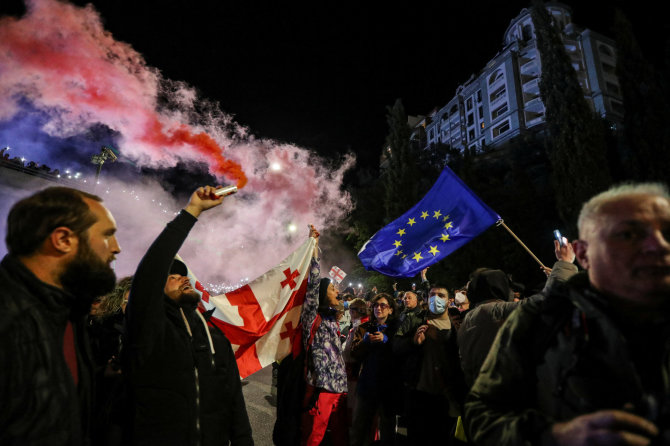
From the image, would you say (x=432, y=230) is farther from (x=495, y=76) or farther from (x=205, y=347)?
(x=495, y=76)

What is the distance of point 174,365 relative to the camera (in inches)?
82.7

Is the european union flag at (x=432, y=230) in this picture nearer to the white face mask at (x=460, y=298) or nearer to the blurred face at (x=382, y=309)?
the white face mask at (x=460, y=298)

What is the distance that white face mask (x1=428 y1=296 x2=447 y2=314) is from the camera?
470cm

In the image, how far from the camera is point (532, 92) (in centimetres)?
4612

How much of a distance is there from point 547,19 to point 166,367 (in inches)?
1175

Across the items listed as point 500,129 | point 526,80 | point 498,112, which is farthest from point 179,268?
point 498,112

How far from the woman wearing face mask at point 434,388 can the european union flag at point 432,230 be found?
2.01 metres

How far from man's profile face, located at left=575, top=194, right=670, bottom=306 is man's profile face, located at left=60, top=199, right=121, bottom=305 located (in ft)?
7.09

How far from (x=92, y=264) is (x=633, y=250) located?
2267mm

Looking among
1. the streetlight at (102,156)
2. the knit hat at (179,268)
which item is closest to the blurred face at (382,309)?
the knit hat at (179,268)

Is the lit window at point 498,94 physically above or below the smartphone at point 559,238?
above

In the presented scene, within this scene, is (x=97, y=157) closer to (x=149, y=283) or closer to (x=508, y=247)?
(x=149, y=283)

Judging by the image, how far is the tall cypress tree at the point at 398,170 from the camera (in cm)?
2638

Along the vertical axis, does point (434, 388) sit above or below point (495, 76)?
below
